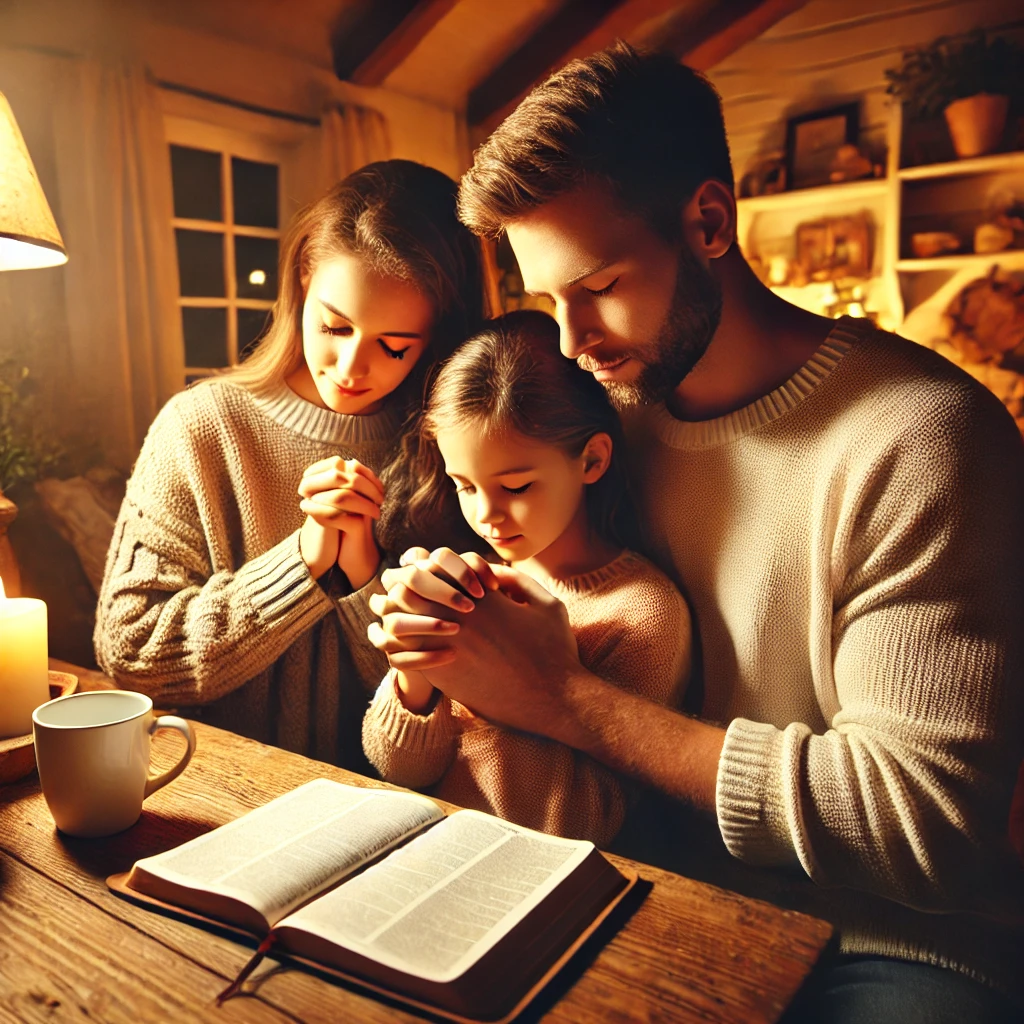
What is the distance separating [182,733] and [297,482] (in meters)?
0.47

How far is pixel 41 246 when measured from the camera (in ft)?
4.15

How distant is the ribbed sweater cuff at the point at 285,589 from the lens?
1.24 metres

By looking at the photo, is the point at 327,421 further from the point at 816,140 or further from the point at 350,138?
the point at 816,140

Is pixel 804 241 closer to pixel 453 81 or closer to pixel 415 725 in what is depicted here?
pixel 453 81

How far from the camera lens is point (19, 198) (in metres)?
1.21

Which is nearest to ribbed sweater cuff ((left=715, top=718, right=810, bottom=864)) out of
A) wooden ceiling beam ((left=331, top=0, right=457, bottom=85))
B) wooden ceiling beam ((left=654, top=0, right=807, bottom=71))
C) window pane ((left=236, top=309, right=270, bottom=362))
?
wooden ceiling beam ((left=654, top=0, right=807, bottom=71))

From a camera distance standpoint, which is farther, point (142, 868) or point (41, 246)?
point (41, 246)

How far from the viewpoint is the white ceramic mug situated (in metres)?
0.91

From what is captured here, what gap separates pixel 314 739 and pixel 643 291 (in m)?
0.85

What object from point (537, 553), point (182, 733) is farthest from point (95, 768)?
point (537, 553)

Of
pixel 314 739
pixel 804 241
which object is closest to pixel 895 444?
pixel 804 241

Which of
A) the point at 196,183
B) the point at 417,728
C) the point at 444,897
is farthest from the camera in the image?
the point at 196,183

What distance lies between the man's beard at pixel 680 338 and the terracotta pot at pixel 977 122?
290 mm

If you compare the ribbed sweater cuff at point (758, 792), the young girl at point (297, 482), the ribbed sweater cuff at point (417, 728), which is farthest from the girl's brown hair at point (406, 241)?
the ribbed sweater cuff at point (758, 792)
